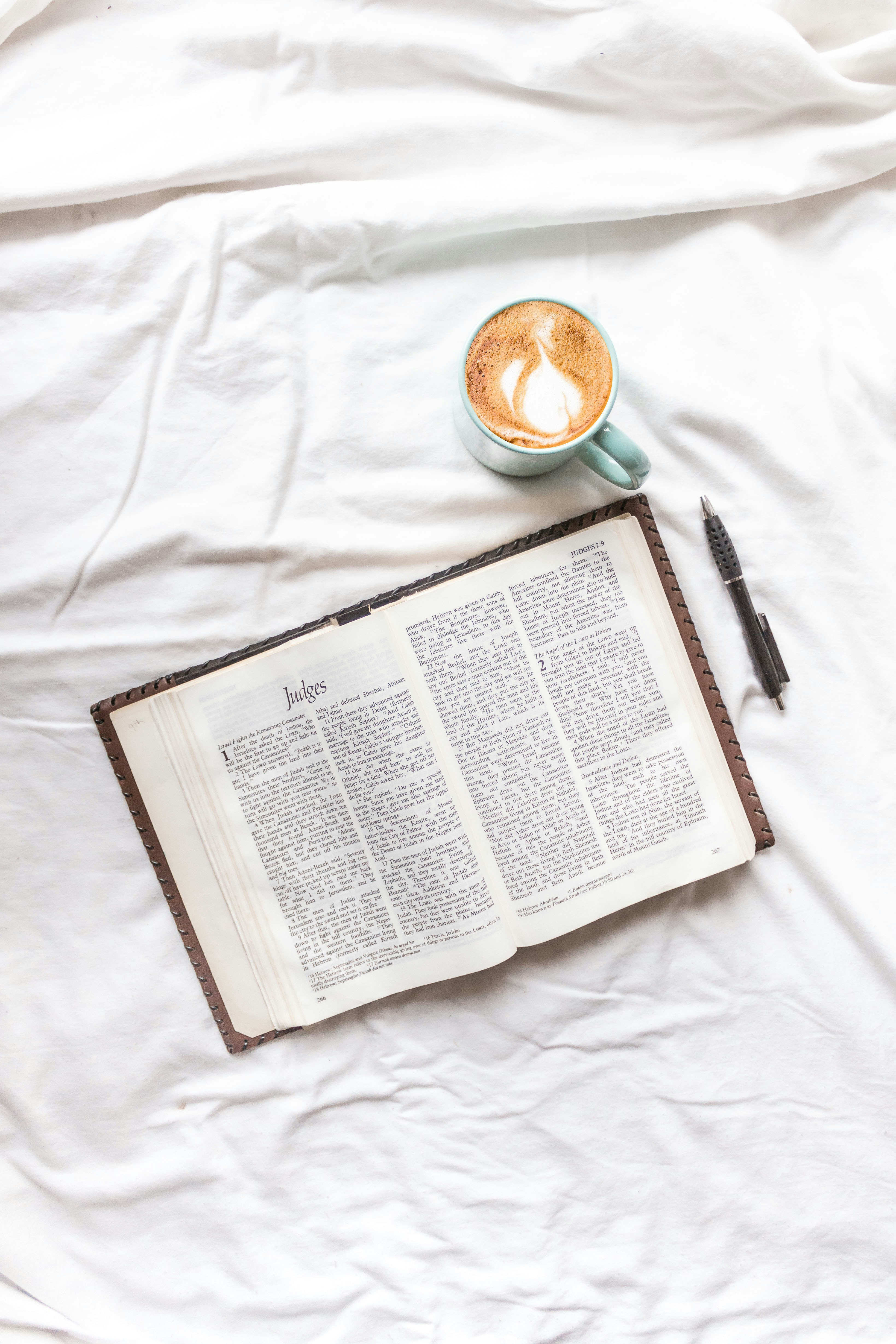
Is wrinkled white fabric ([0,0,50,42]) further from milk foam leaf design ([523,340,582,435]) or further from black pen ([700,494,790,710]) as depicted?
black pen ([700,494,790,710])

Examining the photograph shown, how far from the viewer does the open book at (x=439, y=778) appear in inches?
26.5

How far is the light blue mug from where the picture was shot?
2.01 ft

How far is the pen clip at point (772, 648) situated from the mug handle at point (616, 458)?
0.16 meters

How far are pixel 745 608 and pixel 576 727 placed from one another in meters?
0.17

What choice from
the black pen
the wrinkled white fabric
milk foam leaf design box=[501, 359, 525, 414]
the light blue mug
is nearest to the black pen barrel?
the black pen

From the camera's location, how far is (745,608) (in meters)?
0.70

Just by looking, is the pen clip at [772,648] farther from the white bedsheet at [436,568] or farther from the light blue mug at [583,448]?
the light blue mug at [583,448]

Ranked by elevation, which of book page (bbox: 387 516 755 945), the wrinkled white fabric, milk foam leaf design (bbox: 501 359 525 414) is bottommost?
book page (bbox: 387 516 755 945)

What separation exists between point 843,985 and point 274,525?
2.00 feet

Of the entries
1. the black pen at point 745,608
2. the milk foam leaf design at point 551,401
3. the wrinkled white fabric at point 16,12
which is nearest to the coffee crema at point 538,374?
the milk foam leaf design at point 551,401

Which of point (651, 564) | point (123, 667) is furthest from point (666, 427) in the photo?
point (123, 667)

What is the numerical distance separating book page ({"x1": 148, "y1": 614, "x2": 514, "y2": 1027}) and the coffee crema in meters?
0.19

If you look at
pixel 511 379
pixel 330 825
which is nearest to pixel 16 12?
pixel 511 379

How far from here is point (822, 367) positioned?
71 centimetres
